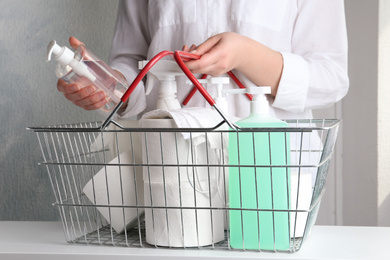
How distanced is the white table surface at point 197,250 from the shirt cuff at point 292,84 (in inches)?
11.5

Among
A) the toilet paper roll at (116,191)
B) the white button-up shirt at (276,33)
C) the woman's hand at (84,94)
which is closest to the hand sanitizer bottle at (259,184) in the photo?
the toilet paper roll at (116,191)

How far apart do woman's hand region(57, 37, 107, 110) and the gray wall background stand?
1.92 ft

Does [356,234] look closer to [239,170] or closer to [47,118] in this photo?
[239,170]

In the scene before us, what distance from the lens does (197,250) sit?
2.31 feet

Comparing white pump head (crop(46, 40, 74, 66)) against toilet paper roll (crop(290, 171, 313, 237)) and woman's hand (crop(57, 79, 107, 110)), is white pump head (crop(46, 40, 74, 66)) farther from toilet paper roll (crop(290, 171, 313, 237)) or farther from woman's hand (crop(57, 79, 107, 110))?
toilet paper roll (crop(290, 171, 313, 237))

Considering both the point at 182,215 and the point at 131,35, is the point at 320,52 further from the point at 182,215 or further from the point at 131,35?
the point at 182,215

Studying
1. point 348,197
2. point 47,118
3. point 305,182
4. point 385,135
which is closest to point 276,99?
point 305,182

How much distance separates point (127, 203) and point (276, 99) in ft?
1.29

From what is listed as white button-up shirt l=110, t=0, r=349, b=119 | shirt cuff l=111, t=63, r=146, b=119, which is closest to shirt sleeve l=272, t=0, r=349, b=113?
white button-up shirt l=110, t=0, r=349, b=119

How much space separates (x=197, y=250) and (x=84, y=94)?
0.32m

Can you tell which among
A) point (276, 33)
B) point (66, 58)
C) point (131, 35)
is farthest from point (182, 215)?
point (131, 35)

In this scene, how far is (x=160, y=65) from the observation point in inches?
30.3

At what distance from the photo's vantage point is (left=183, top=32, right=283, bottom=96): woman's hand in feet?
2.49

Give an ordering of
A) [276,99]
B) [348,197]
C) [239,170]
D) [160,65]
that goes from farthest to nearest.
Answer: [348,197]
[276,99]
[160,65]
[239,170]
